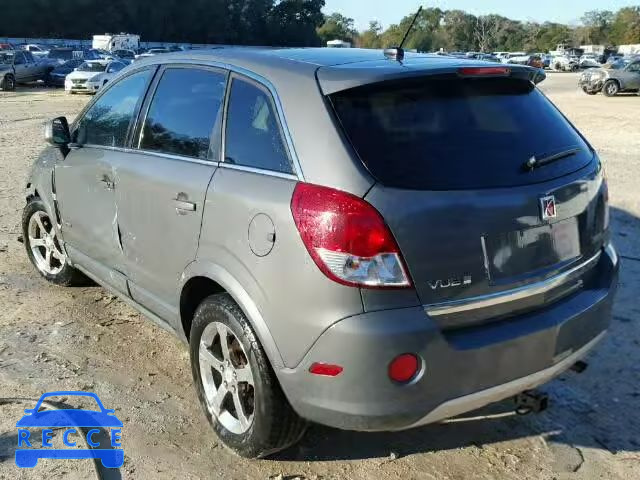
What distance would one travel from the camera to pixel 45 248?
509cm

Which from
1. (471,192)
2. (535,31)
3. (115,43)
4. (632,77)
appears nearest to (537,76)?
(471,192)

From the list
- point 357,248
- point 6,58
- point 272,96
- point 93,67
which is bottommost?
point 93,67

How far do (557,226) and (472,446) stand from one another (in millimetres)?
1177

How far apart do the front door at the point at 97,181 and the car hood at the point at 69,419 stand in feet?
2.70

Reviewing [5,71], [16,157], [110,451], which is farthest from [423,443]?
[5,71]

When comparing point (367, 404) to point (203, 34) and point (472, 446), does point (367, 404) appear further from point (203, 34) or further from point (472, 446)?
point (203, 34)

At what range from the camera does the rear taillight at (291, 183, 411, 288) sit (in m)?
2.32

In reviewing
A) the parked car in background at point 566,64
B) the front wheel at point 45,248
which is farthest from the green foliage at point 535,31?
the front wheel at point 45,248

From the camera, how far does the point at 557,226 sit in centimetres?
270

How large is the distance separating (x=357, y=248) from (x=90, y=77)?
26.7 m

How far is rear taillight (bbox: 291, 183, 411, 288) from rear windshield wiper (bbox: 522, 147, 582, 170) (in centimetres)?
78

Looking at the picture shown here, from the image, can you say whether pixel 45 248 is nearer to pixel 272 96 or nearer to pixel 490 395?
pixel 272 96

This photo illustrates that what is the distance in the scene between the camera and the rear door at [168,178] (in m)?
3.07

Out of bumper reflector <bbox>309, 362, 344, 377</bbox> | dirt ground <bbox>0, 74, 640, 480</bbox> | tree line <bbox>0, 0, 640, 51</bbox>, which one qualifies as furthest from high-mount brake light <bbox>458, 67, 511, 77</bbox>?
tree line <bbox>0, 0, 640, 51</bbox>
